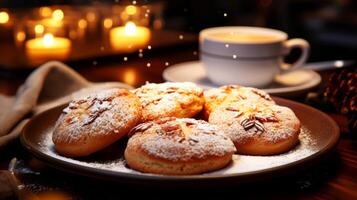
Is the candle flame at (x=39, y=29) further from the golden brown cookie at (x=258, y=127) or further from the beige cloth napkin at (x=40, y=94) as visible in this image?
the golden brown cookie at (x=258, y=127)

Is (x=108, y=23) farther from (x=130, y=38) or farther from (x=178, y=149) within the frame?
(x=178, y=149)

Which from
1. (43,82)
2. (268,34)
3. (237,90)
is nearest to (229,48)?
(268,34)

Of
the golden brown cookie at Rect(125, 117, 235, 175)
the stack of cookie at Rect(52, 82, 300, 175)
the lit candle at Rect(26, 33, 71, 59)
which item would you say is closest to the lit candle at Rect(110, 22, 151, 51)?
the lit candle at Rect(26, 33, 71, 59)

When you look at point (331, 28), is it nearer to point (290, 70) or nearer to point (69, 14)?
point (69, 14)

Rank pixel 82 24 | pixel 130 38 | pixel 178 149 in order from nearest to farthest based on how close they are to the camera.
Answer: pixel 178 149 → pixel 130 38 → pixel 82 24

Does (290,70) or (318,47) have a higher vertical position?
(290,70)

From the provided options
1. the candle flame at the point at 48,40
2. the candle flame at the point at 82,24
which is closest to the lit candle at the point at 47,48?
the candle flame at the point at 48,40

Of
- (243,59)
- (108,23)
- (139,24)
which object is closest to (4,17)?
(108,23)
